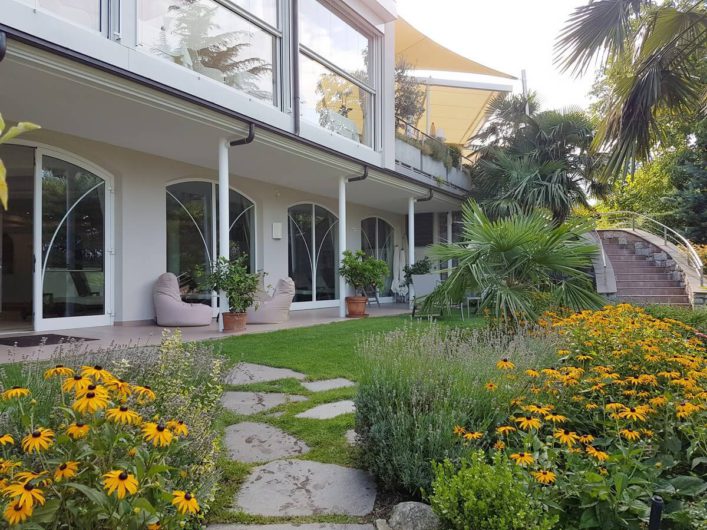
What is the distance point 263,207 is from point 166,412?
9545mm

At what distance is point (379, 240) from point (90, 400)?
49.9ft

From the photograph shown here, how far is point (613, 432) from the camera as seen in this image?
2.38 m

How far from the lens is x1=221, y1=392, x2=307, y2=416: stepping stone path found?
3.89m

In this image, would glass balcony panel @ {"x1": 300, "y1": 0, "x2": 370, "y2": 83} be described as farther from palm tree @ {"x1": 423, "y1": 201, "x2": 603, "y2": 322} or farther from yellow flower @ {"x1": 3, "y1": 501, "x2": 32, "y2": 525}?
yellow flower @ {"x1": 3, "y1": 501, "x2": 32, "y2": 525}

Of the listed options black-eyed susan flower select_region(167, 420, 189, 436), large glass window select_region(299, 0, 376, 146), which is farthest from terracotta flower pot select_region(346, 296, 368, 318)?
black-eyed susan flower select_region(167, 420, 189, 436)

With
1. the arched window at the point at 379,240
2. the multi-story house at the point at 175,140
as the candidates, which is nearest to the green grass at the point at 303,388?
the multi-story house at the point at 175,140

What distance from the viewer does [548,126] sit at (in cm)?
1509

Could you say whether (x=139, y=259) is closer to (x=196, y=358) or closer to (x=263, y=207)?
(x=263, y=207)

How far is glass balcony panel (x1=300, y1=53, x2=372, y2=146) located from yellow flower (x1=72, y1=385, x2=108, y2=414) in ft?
28.7

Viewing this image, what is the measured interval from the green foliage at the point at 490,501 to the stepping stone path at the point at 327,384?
257cm

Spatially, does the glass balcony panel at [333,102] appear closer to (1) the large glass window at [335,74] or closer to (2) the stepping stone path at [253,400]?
(1) the large glass window at [335,74]

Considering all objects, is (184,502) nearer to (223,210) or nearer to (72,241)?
(223,210)

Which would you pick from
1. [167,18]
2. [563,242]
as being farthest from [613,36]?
[167,18]

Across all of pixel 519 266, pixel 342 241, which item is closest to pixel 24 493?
pixel 519 266
